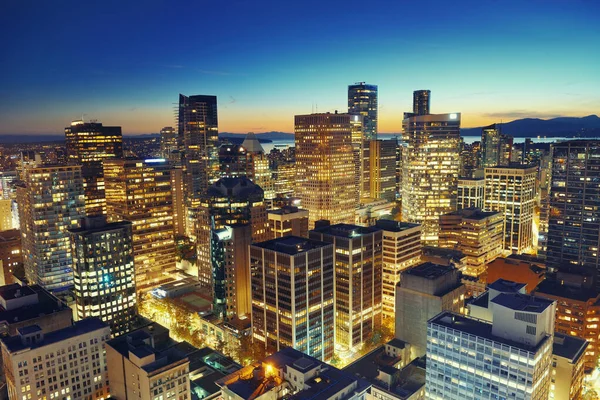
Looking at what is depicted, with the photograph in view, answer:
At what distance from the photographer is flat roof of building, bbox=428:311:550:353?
251 ft

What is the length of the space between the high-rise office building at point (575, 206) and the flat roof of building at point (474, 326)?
9047 cm

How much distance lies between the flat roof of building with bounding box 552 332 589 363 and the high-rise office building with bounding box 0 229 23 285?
206 meters

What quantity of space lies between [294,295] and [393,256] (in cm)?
4600

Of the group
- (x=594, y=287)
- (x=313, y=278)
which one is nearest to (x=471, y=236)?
(x=594, y=287)

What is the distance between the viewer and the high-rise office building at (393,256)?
147 metres

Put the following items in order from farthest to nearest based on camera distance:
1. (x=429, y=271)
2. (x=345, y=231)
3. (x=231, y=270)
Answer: (x=231, y=270) < (x=345, y=231) < (x=429, y=271)

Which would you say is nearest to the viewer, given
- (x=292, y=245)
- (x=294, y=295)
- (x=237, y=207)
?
(x=294, y=295)

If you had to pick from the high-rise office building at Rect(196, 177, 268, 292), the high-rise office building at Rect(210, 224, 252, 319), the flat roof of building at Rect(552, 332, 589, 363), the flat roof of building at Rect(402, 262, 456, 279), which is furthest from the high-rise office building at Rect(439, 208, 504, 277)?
the high-rise office building at Rect(210, 224, 252, 319)

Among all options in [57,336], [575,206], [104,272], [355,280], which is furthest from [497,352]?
[104,272]

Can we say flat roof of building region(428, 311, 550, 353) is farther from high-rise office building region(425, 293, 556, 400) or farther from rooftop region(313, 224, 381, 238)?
rooftop region(313, 224, 381, 238)

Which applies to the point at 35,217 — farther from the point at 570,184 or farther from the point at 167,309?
the point at 570,184

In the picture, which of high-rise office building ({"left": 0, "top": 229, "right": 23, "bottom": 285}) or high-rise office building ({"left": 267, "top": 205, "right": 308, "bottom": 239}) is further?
high-rise office building ({"left": 0, "top": 229, "right": 23, "bottom": 285})

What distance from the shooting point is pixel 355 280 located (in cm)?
13425

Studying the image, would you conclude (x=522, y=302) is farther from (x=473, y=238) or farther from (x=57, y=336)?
(x=473, y=238)
